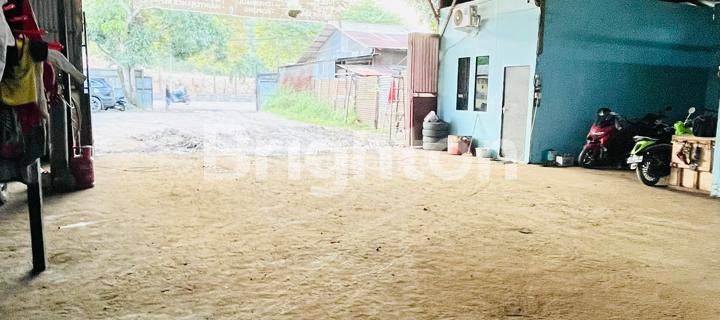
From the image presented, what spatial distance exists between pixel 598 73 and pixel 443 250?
7.43 meters

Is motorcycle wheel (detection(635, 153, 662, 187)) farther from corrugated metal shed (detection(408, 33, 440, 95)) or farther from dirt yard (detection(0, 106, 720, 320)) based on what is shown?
corrugated metal shed (detection(408, 33, 440, 95))

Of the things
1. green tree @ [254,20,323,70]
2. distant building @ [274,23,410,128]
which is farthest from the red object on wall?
green tree @ [254,20,323,70]

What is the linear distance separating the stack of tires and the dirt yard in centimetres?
413

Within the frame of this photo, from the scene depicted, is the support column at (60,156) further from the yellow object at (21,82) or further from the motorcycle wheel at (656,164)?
the motorcycle wheel at (656,164)

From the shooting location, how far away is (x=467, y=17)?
36.4 ft

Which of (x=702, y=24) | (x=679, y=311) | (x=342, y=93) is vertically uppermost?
(x=702, y=24)

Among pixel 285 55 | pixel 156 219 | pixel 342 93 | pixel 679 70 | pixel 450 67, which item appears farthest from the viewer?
pixel 285 55

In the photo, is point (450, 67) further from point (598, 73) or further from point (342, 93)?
point (342, 93)

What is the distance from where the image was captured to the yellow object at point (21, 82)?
3156 mm

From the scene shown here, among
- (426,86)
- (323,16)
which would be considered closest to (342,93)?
(323,16)

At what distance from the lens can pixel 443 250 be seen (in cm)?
437

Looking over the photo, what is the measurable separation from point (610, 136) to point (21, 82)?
357 inches

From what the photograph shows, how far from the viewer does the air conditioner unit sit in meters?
11.0

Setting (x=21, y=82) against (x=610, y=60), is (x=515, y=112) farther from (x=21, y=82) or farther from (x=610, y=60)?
(x=21, y=82)
